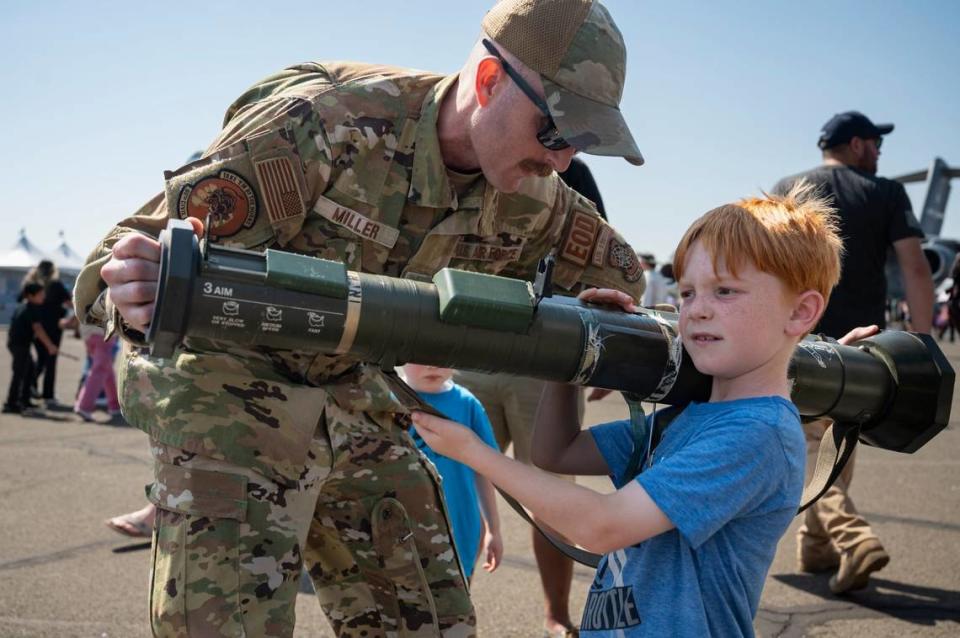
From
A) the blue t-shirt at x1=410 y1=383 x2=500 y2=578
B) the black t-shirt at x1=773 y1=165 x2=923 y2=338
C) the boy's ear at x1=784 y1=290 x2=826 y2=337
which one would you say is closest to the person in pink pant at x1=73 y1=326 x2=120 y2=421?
the blue t-shirt at x1=410 y1=383 x2=500 y2=578

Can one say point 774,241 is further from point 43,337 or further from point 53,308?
point 53,308

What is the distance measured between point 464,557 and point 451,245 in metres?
1.40

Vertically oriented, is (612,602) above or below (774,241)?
below

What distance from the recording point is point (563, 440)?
2.08 metres

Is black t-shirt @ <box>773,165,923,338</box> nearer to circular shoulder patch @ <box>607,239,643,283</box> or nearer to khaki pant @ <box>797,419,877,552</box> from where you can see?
khaki pant @ <box>797,419,877,552</box>

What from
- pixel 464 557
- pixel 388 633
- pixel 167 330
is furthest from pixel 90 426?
pixel 167 330

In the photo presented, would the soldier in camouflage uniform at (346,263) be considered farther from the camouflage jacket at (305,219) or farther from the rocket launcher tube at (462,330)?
the rocket launcher tube at (462,330)

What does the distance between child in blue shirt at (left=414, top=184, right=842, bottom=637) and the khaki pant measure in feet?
8.10

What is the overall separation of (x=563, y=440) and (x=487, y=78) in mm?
857

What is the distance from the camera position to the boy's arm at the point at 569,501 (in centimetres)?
163

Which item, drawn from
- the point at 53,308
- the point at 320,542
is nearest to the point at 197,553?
the point at 320,542

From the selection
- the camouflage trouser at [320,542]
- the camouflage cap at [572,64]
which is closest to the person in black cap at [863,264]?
the camouflage cap at [572,64]

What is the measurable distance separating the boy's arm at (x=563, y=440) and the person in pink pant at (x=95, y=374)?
26.6ft

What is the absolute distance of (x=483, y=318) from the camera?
5.47 feet
